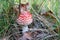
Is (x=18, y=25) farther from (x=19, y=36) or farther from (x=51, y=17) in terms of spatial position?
(x=51, y=17)

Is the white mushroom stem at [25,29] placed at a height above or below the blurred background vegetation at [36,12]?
below

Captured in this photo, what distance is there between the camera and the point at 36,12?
6.91 feet

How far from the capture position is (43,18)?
2045 millimetres

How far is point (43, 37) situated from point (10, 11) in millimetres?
351

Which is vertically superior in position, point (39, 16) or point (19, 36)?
point (39, 16)

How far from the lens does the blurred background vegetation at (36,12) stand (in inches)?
77.6

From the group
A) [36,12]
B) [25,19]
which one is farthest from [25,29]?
[36,12]

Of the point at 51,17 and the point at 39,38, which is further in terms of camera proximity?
the point at 51,17

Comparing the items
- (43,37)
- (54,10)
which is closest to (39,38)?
(43,37)

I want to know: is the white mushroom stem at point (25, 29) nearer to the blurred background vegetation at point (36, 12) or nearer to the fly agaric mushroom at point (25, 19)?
the fly agaric mushroom at point (25, 19)

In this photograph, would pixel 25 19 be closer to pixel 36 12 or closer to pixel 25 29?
pixel 25 29

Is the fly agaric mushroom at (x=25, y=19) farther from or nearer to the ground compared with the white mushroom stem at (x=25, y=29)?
farther from the ground

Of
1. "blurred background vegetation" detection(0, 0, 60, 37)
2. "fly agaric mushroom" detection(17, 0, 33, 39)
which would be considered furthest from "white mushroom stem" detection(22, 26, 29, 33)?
"blurred background vegetation" detection(0, 0, 60, 37)

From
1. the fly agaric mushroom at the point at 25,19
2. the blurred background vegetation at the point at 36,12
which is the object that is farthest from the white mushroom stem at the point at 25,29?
the blurred background vegetation at the point at 36,12
